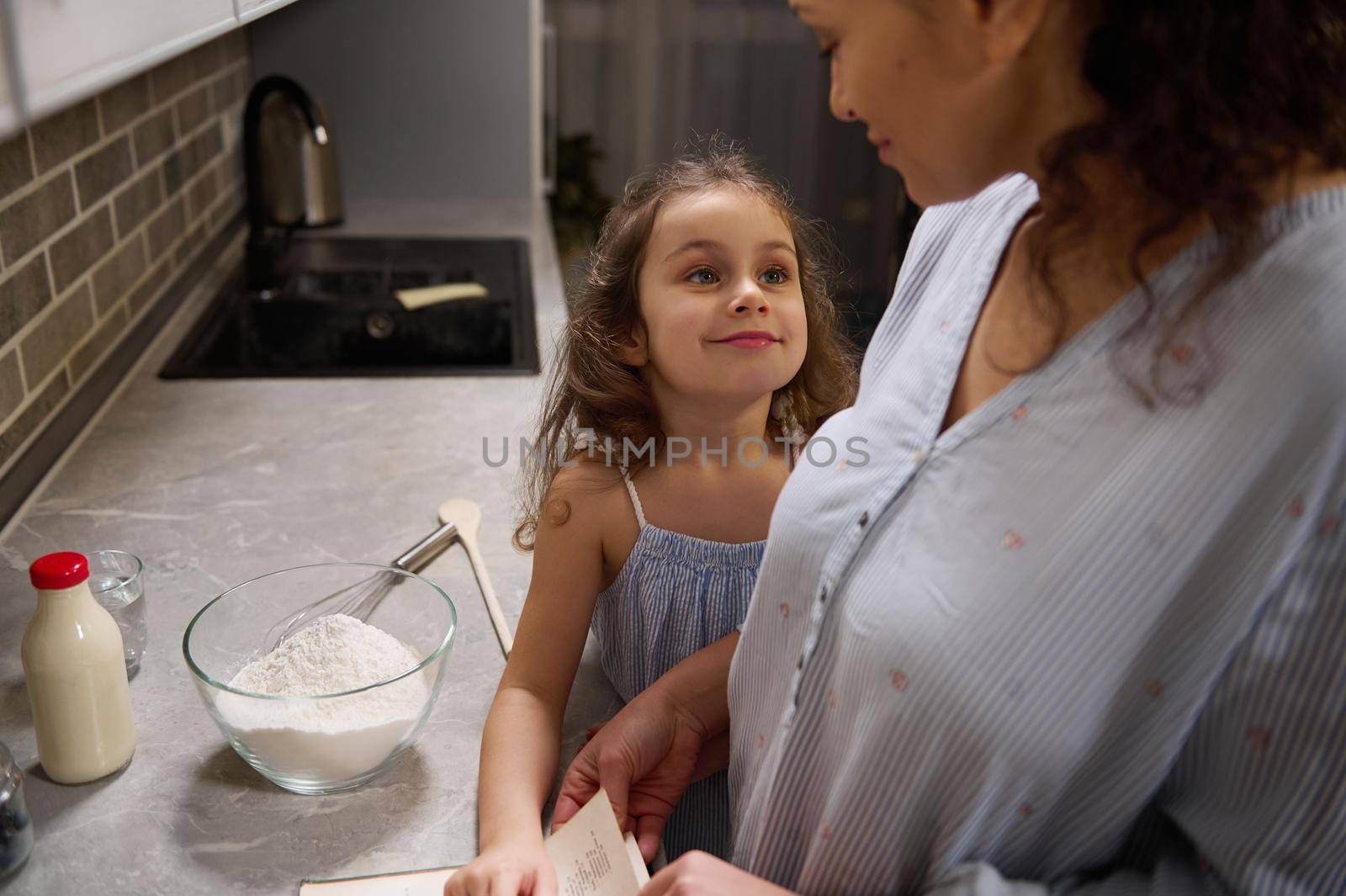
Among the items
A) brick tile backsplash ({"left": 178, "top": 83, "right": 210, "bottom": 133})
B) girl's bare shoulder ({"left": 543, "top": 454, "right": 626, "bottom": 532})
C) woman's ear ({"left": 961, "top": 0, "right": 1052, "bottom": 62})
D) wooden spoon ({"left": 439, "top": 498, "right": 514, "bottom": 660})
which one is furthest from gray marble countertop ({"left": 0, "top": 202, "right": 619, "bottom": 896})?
woman's ear ({"left": 961, "top": 0, "right": 1052, "bottom": 62})

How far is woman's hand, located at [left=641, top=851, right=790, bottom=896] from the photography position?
71 centimetres

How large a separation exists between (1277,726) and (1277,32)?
35 cm

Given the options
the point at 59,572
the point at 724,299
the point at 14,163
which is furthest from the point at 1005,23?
the point at 14,163

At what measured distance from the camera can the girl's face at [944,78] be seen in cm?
63

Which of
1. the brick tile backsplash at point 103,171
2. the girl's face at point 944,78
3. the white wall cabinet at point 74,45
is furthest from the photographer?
the brick tile backsplash at point 103,171

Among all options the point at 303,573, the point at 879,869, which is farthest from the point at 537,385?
the point at 879,869

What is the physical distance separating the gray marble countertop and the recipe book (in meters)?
0.02

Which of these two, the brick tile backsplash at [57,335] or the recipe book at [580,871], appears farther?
the brick tile backsplash at [57,335]

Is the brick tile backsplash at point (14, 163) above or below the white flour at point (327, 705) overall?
above

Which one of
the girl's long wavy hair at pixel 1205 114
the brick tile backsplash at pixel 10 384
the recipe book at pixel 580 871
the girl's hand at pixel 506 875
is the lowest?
the recipe book at pixel 580 871

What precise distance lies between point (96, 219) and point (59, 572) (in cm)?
98

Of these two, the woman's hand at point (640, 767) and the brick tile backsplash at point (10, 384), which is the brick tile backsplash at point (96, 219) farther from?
the woman's hand at point (640, 767)

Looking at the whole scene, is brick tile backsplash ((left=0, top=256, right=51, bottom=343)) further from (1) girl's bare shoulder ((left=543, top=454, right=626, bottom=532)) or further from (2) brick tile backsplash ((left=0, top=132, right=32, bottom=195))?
(1) girl's bare shoulder ((left=543, top=454, right=626, bottom=532))

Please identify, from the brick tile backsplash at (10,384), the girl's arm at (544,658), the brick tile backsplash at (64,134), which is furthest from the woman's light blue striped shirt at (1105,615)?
the brick tile backsplash at (64,134)
